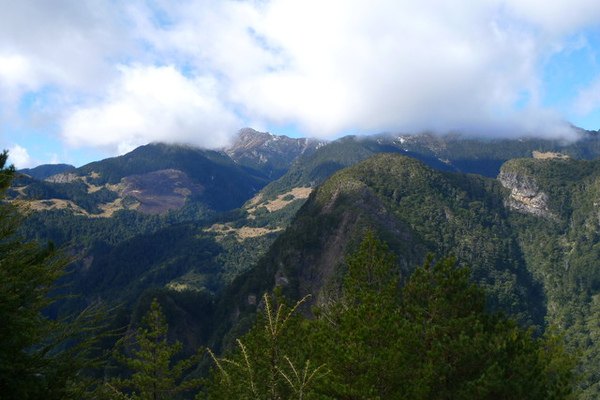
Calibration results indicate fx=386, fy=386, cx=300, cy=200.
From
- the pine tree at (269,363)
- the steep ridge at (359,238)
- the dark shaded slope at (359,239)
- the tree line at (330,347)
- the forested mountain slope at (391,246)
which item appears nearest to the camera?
the tree line at (330,347)

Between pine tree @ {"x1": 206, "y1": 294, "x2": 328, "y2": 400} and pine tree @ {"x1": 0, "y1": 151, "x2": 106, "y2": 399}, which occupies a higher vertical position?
pine tree @ {"x1": 0, "y1": 151, "x2": 106, "y2": 399}

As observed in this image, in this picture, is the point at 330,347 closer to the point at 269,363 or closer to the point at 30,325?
the point at 269,363

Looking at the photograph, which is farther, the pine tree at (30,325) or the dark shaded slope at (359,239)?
the dark shaded slope at (359,239)

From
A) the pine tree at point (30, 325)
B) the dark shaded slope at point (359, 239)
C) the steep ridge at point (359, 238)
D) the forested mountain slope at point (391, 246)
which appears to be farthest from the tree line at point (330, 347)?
the dark shaded slope at point (359, 239)

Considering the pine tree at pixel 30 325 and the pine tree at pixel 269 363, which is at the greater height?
the pine tree at pixel 30 325

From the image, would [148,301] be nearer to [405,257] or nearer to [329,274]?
[329,274]

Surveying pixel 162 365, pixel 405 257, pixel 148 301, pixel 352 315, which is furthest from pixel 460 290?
pixel 148 301

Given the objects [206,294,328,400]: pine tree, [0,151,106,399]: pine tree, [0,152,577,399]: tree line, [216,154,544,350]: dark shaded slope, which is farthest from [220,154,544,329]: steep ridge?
[0,151,106,399]: pine tree

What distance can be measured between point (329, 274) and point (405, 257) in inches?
942

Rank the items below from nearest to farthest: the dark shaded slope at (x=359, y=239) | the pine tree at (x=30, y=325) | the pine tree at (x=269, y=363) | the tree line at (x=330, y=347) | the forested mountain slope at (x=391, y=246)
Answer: the pine tree at (x=30, y=325) → the tree line at (x=330, y=347) → the pine tree at (x=269, y=363) → the dark shaded slope at (x=359, y=239) → the forested mountain slope at (x=391, y=246)

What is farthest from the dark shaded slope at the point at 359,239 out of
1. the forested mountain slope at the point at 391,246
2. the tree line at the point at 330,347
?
the tree line at the point at 330,347

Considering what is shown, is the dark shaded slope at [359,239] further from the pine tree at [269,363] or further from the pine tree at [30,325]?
the pine tree at [30,325]

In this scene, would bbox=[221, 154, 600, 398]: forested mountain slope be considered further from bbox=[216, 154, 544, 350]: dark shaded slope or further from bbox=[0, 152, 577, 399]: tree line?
bbox=[0, 152, 577, 399]: tree line

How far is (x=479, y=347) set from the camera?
21.2 metres
